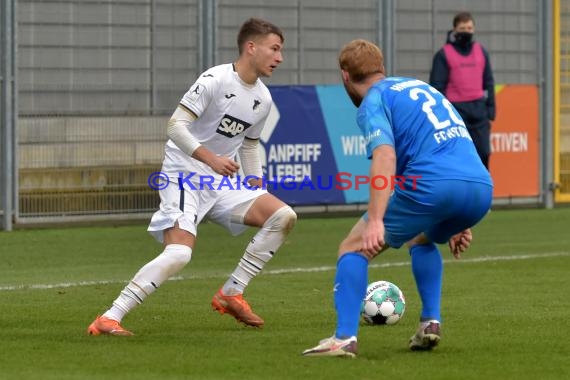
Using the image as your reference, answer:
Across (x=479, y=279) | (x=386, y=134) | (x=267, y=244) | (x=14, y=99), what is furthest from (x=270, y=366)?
(x=14, y=99)

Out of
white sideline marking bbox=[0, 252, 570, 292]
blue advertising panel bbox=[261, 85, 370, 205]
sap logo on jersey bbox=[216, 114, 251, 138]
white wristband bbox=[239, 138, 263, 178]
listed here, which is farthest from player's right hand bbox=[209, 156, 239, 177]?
blue advertising panel bbox=[261, 85, 370, 205]

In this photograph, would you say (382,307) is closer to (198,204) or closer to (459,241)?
(459,241)

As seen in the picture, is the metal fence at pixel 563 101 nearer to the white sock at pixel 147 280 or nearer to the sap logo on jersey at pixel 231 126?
the sap logo on jersey at pixel 231 126

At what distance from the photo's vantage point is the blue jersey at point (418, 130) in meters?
7.45

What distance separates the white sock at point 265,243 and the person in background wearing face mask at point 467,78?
7.48 meters

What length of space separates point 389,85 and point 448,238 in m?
0.91

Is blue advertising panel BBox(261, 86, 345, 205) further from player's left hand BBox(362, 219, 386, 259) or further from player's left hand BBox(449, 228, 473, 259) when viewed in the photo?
player's left hand BBox(362, 219, 386, 259)

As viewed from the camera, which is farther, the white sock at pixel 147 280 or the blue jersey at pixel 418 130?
the white sock at pixel 147 280

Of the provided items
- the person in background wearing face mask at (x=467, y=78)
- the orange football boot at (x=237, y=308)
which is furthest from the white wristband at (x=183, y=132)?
the person in background wearing face mask at (x=467, y=78)

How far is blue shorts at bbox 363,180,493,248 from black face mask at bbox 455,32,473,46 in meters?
8.97

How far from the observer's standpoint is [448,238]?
7.93 m

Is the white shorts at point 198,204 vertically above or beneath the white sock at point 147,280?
above

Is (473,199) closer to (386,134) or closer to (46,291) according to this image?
(386,134)

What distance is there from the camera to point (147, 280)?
338 inches
